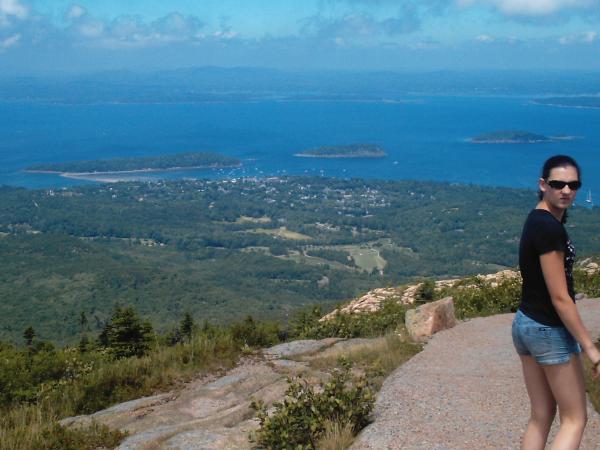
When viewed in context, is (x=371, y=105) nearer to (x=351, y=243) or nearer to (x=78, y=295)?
(x=351, y=243)

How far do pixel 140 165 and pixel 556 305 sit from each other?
96.8 meters

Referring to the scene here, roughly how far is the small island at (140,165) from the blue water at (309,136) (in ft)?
10.9

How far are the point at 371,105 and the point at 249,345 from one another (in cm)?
19158

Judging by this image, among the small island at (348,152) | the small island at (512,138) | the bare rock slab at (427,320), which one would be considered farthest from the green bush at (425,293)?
the small island at (512,138)

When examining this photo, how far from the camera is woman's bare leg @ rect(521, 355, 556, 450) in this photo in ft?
11.7

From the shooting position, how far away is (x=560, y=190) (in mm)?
3393

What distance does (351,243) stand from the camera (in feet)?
192

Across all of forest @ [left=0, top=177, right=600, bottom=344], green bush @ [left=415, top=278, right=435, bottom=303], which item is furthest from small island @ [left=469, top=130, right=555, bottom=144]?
green bush @ [left=415, top=278, right=435, bottom=303]

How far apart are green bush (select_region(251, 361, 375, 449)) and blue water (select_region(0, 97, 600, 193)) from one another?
78091 millimetres

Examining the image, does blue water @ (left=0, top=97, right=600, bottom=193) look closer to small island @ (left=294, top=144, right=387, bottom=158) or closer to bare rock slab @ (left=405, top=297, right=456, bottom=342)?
small island @ (left=294, top=144, right=387, bottom=158)

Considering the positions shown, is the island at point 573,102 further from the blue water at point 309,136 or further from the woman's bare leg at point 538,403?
the woman's bare leg at point 538,403

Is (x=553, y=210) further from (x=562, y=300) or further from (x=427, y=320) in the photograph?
(x=427, y=320)

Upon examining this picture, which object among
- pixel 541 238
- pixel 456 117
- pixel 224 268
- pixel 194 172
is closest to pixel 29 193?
pixel 194 172

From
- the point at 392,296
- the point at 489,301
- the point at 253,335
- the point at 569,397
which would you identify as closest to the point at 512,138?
the point at 392,296
